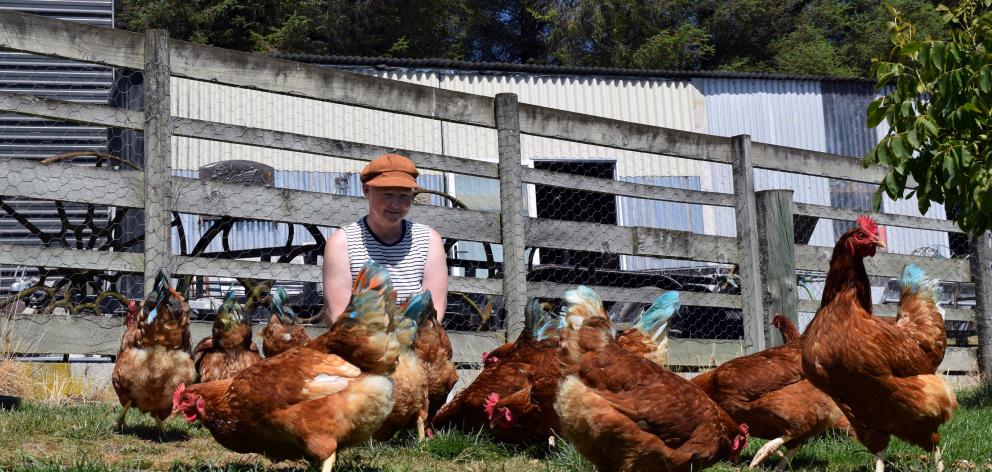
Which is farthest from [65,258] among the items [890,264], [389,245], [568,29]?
[568,29]

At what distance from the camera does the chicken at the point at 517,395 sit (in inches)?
209

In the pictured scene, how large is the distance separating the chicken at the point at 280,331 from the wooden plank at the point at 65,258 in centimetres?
90

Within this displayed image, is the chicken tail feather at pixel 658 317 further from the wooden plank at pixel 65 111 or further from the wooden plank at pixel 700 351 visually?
the wooden plank at pixel 65 111


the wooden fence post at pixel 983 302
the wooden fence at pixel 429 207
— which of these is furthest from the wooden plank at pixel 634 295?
the wooden fence post at pixel 983 302

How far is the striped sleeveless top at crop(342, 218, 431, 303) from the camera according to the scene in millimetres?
5555

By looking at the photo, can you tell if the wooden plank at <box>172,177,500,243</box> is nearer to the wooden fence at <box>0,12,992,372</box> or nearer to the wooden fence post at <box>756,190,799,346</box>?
the wooden fence at <box>0,12,992,372</box>

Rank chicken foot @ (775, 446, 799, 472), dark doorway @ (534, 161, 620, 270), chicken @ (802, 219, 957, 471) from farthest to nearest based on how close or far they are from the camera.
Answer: dark doorway @ (534, 161, 620, 270), chicken foot @ (775, 446, 799, 472), chicken @ (802, 219, 957, 471)

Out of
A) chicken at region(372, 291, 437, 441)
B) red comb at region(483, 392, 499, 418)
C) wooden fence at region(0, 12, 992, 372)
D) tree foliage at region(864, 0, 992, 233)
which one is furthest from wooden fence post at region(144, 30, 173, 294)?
tree foliage at region(864, 0, 992, 233)

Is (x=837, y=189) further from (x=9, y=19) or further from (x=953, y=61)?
(x=9, y=19)

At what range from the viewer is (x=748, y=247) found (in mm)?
8305

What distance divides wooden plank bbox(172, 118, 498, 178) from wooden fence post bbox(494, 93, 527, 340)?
137mm

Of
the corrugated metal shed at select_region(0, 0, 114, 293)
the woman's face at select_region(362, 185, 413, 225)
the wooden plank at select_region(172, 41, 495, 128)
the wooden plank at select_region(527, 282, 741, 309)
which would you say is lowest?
the wooden plank at select_region(527, 282, 741, 309)

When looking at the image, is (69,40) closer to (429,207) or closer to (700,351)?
(429,207)

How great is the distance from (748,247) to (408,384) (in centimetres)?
423
